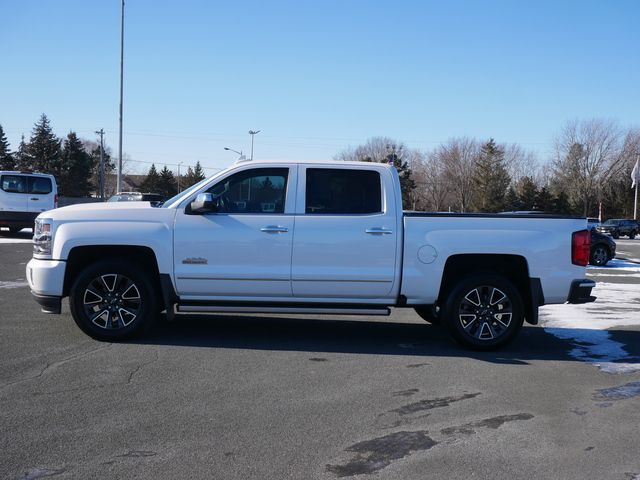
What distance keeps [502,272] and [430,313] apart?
3.60ft

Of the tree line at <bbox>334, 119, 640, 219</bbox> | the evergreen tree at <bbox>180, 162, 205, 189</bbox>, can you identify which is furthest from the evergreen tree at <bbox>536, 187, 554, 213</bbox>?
the evergreen tree at <bbox>180, 162, 205, 189</bbox>

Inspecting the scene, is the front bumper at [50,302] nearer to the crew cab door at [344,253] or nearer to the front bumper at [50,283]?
the front bumper at [50,283]

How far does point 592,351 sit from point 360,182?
11.0ft

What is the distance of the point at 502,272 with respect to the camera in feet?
24.3

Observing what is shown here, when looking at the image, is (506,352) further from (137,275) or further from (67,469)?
(67,469)

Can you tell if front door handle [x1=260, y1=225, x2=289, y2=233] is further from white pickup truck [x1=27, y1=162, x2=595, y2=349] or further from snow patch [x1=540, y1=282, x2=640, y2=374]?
snow patch [x1=540, y1=282, x2=640, y2=374]

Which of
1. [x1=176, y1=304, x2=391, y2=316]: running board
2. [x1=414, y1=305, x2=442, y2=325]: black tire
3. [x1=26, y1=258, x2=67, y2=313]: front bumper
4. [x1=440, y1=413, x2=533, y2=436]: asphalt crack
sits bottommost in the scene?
[x1=440, y1=413, x2=533, y2=436]: asphalt crack

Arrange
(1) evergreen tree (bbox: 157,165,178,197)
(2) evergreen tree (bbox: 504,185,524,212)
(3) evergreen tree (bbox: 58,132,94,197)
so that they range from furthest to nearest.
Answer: (1) evergreen tree (bbox: 157,165,178,197) < (3) evergreen tree (bbox: 58,132,94,197) < (2) evergreen tree (bbox: 504,185,524,212)

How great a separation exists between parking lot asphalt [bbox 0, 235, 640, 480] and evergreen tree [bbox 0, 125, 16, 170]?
7334 centimetres

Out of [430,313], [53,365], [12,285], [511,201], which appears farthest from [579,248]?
[511,201]

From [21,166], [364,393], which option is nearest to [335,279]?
[364,393]

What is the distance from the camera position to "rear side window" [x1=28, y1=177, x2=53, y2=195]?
71.5 feet

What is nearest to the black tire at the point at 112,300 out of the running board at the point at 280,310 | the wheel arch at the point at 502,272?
the running board at the point at 280,310

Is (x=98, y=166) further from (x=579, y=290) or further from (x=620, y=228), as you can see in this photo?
(x=579, y=290)
